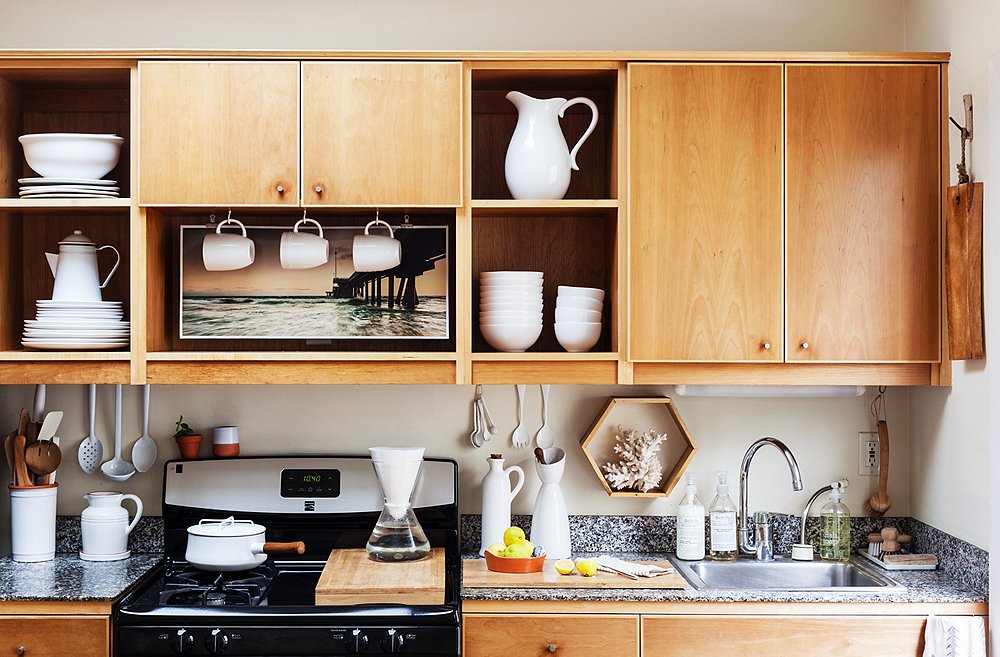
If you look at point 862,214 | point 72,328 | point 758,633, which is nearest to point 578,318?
point 862,214

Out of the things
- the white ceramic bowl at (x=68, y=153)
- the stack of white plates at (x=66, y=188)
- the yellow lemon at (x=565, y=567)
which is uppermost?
the white ceramic bowl at (x=68, y=153)

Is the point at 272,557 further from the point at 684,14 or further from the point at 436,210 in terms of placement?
the point at 684,14

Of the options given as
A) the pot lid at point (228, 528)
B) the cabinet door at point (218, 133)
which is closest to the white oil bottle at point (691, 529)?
the pot lid at point (228, 528)

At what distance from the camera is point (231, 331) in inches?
105

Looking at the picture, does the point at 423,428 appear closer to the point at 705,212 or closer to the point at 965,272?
the point at 705,212

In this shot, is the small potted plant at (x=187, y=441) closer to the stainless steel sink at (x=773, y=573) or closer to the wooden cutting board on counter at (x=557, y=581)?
the wooden cutting board on counter at (x=557, y=581)

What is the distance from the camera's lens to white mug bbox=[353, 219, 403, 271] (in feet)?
8.52

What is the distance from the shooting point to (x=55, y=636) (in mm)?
2215

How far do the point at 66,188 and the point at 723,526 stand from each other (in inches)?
78.4

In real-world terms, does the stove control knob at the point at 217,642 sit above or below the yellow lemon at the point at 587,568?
below

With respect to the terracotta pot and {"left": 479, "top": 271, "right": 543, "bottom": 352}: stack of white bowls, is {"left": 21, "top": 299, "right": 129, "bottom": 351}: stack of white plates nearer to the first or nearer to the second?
the terracotta pot

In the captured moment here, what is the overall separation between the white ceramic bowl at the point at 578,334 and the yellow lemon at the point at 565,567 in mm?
555

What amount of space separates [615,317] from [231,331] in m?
1.08

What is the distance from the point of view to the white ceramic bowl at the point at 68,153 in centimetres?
243
